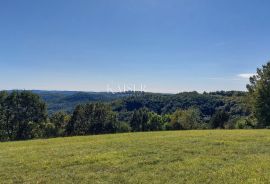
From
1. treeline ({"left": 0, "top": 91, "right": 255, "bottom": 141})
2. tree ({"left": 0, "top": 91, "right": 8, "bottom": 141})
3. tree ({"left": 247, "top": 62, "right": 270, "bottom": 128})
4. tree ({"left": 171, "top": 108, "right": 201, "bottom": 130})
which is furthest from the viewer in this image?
tree ({"left": 171, "top": 108, "right": 201, "bottom": 130})

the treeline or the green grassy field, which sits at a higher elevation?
the green grassy field

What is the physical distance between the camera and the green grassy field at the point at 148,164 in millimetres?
12859

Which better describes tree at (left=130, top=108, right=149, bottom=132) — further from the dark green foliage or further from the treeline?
the dark green foliage

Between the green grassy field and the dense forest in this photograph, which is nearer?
the green grassy field

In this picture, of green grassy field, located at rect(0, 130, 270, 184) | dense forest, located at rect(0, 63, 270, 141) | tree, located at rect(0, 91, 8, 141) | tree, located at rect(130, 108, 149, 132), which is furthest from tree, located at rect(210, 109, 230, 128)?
green grassy field, located at rect(0, 130, 270, 184)

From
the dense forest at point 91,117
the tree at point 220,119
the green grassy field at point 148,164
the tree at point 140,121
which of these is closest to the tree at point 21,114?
the dense forest at point 91,117

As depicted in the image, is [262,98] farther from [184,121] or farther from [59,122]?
[59,122]

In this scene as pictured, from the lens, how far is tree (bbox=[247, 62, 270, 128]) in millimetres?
57812

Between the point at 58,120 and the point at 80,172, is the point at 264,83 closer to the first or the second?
the point at 80,172

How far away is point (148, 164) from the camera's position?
50.0 ft

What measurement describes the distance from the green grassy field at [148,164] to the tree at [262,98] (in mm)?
39494

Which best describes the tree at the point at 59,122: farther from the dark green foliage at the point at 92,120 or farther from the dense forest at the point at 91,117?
the dark green foliage at the point at 92,120

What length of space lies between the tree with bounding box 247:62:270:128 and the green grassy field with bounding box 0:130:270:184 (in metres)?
39.5

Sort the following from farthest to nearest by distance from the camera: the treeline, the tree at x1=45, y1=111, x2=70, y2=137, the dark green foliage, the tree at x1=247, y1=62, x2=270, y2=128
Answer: the dark green foliage < the tree at x1=45, y1=111, x2=70, y2=137 < the treeline < the tree at x1=247, y1=62, x2=270, y2=128
